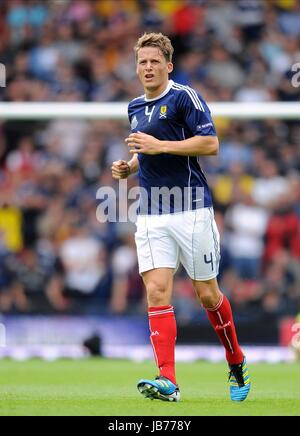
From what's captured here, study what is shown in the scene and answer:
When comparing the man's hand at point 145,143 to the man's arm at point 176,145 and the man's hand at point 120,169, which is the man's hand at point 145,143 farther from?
the man's hand at point 120,169

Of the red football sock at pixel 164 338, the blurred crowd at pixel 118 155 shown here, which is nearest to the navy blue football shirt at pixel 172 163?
the red football sock at pixel 164 338

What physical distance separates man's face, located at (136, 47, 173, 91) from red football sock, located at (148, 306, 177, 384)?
1.56 meters

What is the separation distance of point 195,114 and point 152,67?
0.46 metres

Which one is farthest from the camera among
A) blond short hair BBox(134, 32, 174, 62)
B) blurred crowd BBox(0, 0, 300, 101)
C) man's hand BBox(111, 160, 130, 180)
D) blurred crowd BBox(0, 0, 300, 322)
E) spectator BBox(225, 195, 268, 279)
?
blurred crowd BBox(0, 0, 300, 101)

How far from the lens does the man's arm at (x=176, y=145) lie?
7.00m

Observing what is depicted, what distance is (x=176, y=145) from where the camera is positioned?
701 cm

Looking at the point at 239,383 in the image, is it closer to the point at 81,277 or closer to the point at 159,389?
the point at 159,389

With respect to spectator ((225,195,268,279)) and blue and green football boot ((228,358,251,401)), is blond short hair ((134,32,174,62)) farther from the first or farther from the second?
spectator ((225,195,268,279))

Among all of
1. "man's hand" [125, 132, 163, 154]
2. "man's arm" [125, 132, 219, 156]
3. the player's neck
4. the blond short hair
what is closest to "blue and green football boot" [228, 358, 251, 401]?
"man's arm" [125, 132, 219, 156]

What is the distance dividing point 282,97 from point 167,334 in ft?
29.8

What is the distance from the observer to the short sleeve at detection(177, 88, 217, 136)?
7086mm

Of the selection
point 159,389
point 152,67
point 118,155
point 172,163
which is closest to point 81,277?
point 118,155

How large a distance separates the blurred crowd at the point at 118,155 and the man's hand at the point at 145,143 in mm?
6208

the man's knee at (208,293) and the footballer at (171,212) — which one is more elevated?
the footballer at (171,212)
